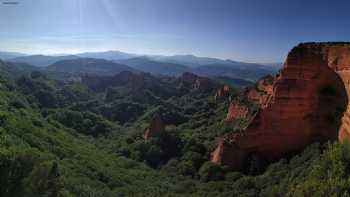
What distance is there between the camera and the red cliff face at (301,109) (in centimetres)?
3281

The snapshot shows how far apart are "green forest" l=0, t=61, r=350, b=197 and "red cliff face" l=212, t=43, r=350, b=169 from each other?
1.65 metres

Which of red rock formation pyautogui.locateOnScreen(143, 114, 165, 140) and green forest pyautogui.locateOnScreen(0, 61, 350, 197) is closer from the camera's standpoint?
green forest pyautogui.locateOnScreen(0, 61, 350, 197)

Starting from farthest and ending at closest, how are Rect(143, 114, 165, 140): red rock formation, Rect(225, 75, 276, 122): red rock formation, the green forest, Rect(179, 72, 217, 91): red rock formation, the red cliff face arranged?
Rect(179, 72, 217, 91): red rock formation < Rect(143, 114, 165, 140): red rock formation < Rect(225, 75, 276, 122): red rock formation < the red cliff face < the green forest

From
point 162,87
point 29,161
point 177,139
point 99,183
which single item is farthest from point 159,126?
point 162,87

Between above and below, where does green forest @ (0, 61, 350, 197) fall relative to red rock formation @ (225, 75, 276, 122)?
below

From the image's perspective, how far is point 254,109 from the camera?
4284 centimetres

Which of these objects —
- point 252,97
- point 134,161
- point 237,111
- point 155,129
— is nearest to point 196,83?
point 155,129

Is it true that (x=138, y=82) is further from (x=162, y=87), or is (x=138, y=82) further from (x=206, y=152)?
(x=206, y=152)

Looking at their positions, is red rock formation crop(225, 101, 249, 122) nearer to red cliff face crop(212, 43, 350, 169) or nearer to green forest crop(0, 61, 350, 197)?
green forest crop(0, 61, 350, 197)

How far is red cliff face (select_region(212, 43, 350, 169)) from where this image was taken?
32.8 m

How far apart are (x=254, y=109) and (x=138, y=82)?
80251mm

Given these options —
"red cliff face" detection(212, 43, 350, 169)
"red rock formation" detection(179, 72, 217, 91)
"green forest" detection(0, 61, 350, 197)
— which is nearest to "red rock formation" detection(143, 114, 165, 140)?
"green forest" detection(0, 61, 350, 197)

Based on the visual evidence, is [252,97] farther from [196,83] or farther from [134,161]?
[196,83]

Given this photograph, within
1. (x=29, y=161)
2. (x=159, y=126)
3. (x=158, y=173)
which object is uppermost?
(x=29, y=161)
